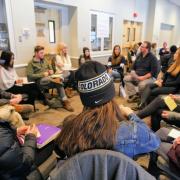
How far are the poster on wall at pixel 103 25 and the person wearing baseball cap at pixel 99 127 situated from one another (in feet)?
17.0

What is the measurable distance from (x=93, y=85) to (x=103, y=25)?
5.42m

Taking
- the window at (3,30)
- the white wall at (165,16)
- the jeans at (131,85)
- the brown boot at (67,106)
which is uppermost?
the white wall at (165,16)

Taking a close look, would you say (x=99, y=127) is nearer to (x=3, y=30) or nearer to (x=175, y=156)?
(x=175, y=156)

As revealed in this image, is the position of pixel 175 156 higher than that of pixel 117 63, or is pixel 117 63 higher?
pixel 117 63

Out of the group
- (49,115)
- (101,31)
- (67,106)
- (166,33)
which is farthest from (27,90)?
(166,33)

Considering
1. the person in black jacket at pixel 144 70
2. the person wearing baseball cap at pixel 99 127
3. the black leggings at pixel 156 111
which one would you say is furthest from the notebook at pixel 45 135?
the person in black jacket at pixel 144 70

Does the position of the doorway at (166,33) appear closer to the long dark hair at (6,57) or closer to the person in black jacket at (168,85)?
the person in black jacket at (168,85)

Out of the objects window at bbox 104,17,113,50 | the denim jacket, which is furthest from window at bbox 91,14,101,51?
the denim jacket

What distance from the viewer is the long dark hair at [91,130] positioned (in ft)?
2.69

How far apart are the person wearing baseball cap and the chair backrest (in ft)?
0.17

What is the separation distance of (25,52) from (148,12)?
6.13 m

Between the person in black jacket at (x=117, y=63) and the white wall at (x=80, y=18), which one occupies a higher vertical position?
the white wall at (x=80, y=18)

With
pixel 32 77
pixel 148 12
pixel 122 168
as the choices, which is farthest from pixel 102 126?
pixel 148 12

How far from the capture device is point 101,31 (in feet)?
19.4
